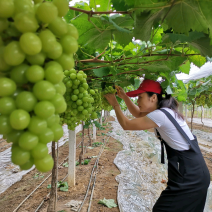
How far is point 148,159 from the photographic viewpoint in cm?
768

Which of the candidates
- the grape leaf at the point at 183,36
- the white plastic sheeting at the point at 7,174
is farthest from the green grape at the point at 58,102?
the white plastic sheeting at the point at 7,174

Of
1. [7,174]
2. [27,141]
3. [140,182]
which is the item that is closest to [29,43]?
[27,141]

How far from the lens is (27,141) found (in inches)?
18.9

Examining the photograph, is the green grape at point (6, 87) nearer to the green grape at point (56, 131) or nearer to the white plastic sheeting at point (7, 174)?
the green grape at point (56, 131)

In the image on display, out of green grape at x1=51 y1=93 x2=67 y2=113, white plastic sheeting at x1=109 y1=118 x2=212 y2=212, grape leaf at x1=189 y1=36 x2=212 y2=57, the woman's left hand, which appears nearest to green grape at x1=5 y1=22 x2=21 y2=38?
Result: green grape at x1=51 y1=93 x2=67 y2=113

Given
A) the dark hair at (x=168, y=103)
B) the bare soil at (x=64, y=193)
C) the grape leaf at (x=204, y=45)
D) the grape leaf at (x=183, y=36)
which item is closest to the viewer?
the grape leaf at (x=183, y=36)

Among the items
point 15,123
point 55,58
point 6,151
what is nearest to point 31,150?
point 15,123

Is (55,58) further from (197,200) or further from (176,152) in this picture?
(197,200)

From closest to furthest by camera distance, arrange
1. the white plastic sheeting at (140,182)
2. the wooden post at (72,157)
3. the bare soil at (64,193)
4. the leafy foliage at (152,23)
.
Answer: the leafy foliage at (152,23) → the bare soil at (64,193) → the white plastic sheeting at (140,182) → the wooden post at (72,157)

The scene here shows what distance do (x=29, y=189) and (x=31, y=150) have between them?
4.99 m

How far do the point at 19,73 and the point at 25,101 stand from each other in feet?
0.29

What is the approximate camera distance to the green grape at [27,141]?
18.8 inches

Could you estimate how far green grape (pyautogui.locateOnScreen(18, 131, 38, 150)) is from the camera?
48 centimetres

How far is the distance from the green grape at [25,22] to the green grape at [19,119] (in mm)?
229
